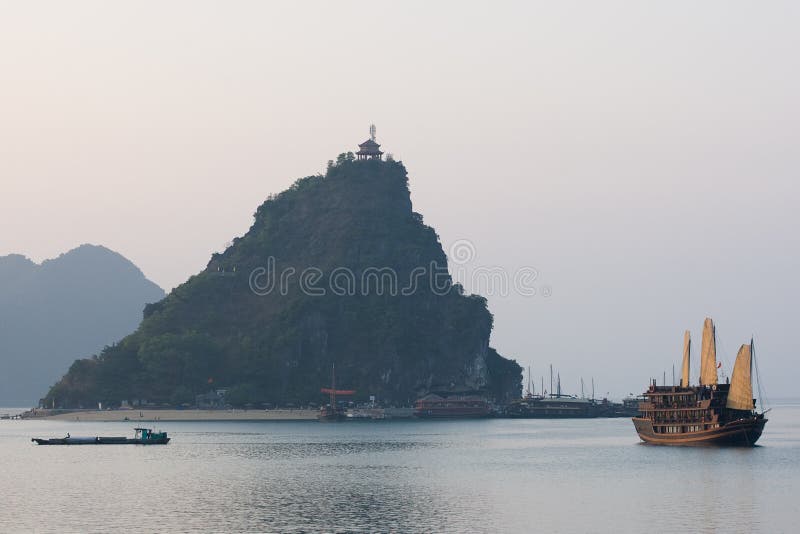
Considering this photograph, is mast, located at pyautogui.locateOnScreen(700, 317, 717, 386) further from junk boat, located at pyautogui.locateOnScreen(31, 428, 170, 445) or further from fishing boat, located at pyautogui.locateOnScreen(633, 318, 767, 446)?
junk boat, located at pyautogui.locateOnScreen(31, 428, 170, 445)

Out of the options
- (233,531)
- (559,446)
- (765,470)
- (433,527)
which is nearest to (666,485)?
(765,470)

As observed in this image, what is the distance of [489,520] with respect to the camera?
86.4 metres

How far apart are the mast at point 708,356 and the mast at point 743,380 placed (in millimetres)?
6068

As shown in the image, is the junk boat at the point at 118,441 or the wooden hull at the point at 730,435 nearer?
the wooden hull at the point at 730,435

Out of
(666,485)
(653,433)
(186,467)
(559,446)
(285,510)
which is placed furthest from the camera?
(559,446)

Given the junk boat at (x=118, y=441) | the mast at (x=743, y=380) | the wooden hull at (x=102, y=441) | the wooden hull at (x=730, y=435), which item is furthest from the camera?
the junk boat at (x=118, y=441)

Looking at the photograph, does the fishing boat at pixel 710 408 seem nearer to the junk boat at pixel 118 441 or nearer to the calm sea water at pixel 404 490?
the calm sea water at pixel 404 490

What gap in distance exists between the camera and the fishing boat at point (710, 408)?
151 meters

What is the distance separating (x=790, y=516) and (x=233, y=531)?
41818 millimetres

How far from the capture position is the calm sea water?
85125 mm

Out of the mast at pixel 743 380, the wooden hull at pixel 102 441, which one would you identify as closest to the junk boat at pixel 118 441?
the wooden hull at pixel 102 441

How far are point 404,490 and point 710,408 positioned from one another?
6211 cm

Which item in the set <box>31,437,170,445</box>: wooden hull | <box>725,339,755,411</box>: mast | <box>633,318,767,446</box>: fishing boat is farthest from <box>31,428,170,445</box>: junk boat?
<box>725,339,755,411</box>: mast

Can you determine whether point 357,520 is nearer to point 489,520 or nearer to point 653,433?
point 489,520
